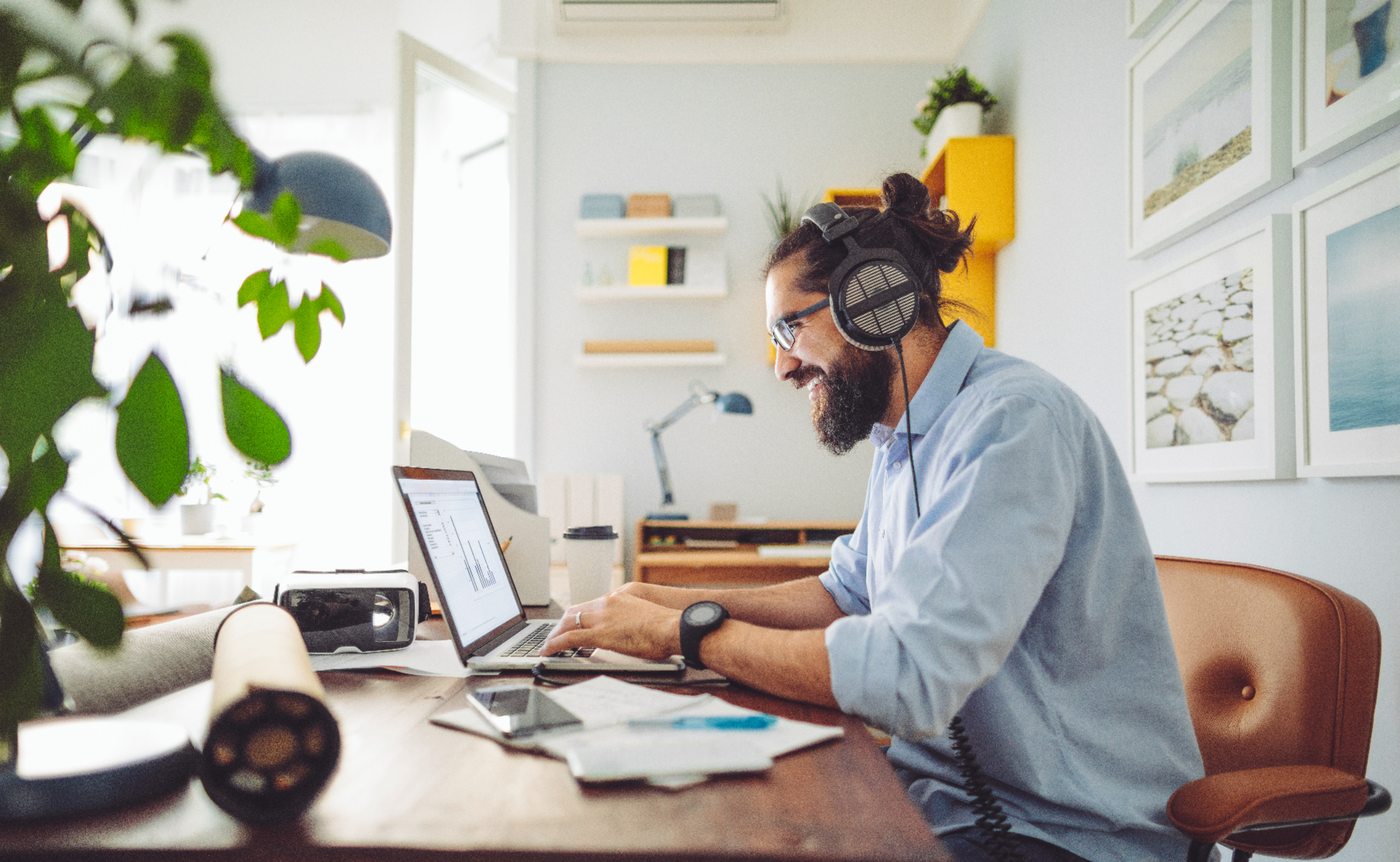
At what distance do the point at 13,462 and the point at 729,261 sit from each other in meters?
3.45

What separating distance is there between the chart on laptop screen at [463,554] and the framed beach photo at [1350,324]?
4.21ft

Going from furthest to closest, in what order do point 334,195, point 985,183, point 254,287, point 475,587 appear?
point 985,183
point 334,195
point 475,587
point 254,287

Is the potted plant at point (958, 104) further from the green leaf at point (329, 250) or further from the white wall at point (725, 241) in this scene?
the green leaf at point (329, 250)

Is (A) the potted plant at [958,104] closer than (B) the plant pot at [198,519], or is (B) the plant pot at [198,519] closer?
(A) the potted plant at [958,104]

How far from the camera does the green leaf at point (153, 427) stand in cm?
26

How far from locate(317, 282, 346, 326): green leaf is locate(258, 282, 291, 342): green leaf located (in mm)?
15

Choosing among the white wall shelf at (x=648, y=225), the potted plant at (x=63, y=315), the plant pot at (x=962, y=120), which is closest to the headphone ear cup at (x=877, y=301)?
the potted plant at (x=63, y=315)

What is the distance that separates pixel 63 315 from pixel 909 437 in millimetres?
958

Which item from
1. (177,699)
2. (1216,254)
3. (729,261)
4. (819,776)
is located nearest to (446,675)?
(177,699)

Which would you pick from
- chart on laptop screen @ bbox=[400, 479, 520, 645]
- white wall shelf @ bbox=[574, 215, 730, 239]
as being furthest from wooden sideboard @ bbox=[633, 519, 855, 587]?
chart on laptop screen @ bbox=[400, 479, 520, 645]

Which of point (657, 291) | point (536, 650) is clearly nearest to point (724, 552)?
point (657, 291)

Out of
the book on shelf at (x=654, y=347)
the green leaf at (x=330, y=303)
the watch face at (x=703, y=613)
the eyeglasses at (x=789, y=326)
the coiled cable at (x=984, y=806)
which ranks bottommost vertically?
the coiled cable at (x=984, y=806)

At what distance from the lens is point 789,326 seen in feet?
4.14

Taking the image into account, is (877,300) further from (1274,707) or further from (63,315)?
(63,315)
